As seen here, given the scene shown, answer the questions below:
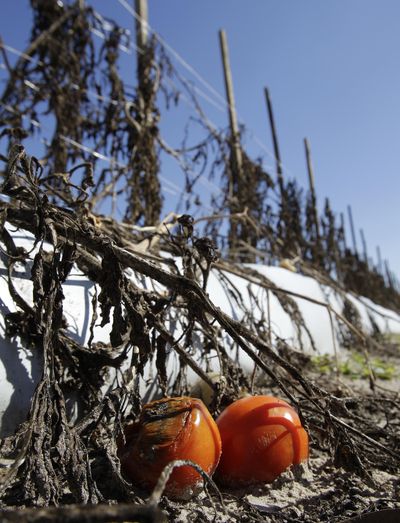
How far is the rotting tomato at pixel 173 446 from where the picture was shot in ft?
4.20

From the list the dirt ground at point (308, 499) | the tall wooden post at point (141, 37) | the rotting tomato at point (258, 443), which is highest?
the tall wooden post at point (141, 37)

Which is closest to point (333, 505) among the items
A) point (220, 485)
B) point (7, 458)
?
point (220, 485)

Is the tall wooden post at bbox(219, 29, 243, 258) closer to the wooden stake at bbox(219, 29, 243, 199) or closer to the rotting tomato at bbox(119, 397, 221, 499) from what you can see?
the wooden stake at bbox(219, 29, 243, 199)

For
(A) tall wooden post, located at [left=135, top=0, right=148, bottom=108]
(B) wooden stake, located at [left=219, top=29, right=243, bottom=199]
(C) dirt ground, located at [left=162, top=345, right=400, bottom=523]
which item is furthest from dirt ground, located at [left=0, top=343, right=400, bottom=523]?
(B) wooden stake, located at [left=219, top=29, right=243, bottom=199]

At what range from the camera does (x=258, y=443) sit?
1.41 meters

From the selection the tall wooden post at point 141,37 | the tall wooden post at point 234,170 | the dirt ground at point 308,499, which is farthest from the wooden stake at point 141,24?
the dirt ground at point 308,499

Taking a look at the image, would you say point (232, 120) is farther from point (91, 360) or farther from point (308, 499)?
point (308, 499)

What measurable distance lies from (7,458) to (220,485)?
0.64m

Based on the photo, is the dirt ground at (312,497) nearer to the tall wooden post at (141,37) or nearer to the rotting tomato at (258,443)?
the rotting tomato at (258,443)

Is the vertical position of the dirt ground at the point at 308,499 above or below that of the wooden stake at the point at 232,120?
below

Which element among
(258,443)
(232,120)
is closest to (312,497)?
(258,443)

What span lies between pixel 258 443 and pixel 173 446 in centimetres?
27

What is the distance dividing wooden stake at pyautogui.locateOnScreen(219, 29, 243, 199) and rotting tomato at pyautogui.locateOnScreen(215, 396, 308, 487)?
13.5 feet

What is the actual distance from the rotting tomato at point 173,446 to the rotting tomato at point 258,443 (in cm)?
8
